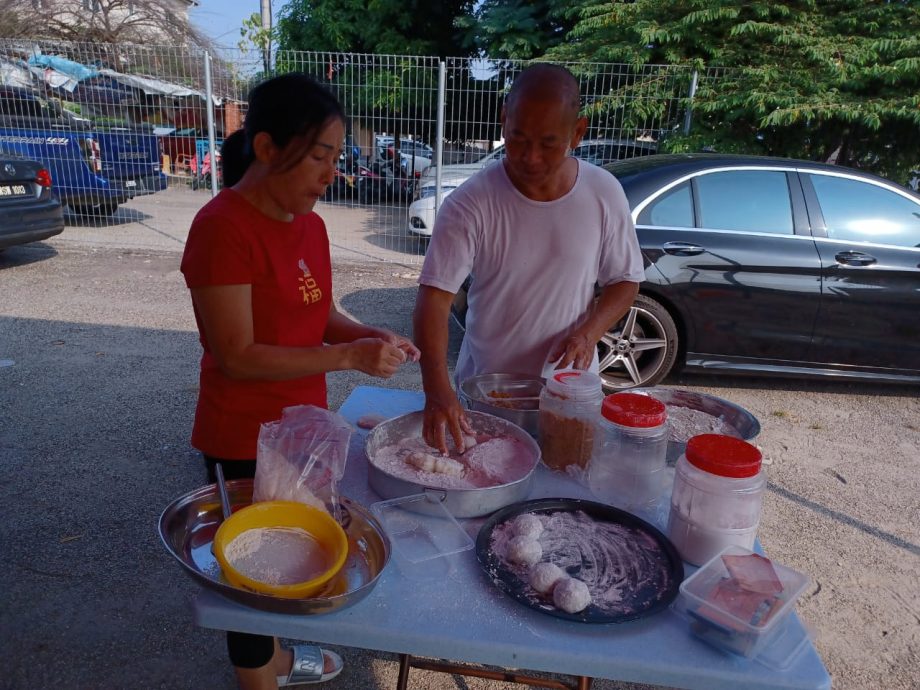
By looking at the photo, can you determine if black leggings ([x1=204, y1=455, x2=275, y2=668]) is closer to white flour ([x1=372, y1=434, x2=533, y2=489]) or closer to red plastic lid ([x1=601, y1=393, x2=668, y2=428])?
white flour ([x1=372, y1=434, x2=533, y2=489])

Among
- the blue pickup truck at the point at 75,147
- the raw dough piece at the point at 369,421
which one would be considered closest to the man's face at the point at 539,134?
the raw dough piece at the point at 369,421

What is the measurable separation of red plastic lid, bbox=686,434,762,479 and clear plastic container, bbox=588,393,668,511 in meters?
0.18

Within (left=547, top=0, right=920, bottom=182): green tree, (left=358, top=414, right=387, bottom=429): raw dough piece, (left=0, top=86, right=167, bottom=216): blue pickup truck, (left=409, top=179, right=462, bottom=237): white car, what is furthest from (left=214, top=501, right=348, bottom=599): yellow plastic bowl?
(left=0, top=86, right=167, bottom=216): blue pickup truck

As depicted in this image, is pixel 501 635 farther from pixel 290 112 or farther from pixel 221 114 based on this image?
pixel 221 114

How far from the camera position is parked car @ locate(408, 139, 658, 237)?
8.49m

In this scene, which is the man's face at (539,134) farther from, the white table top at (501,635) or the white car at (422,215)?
the white car at (422,215)

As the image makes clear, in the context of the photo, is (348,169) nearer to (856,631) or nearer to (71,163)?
(71,163)

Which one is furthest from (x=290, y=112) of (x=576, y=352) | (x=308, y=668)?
(x=308, y=668)

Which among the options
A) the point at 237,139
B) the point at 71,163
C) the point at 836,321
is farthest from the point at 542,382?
the point at 71,163

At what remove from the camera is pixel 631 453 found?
5.15 ft

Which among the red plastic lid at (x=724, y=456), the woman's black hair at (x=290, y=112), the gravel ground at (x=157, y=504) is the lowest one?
the gravel ground at (x=157, y=504)

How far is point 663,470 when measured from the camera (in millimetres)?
1623

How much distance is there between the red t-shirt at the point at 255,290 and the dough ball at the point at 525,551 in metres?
0.73

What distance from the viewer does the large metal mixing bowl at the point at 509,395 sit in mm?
1907
